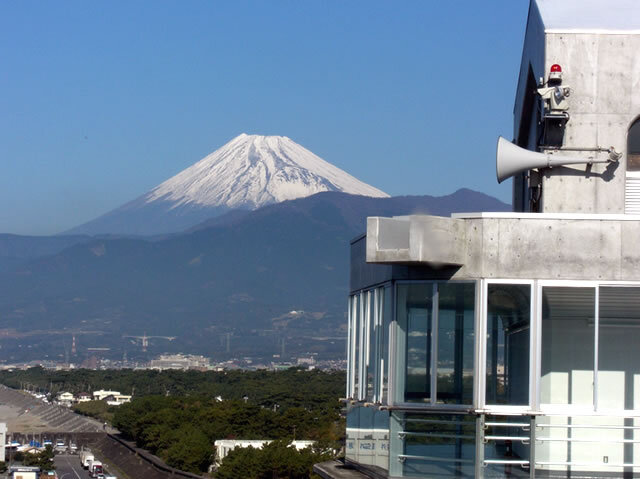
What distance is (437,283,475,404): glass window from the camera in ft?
41.9

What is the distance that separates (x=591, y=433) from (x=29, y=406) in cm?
15188

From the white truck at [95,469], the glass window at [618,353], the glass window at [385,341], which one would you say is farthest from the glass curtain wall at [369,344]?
the white truck at [95,469]

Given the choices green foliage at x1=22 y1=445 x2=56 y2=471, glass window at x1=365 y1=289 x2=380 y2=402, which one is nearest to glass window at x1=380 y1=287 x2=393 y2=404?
glass window at x1=365 y1=289 x2=380 y2=402

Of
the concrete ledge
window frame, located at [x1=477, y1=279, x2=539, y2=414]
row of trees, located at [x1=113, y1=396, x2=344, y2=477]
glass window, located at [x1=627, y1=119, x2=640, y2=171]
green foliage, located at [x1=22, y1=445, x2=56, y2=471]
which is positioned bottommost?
green foliage, located at [x1=22, y1=445, x2=56, y2=471]

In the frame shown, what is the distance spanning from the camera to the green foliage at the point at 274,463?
54938mm

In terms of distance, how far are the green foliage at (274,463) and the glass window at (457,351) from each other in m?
40.9

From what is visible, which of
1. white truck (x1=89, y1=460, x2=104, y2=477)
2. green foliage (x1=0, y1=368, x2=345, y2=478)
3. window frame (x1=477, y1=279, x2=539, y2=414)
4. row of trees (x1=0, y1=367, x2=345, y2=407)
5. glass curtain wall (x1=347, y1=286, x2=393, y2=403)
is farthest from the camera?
row of trees (x1=0, y1=367, x2=345, y2=407)

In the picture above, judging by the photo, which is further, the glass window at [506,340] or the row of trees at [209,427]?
the row of trees at [209,427]

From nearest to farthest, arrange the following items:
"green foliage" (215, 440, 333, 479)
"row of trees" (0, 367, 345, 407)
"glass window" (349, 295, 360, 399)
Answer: "glass window" (349, 295, 360, 399) < "green foliage" (215, 440, 333, 479) < "row of trees" (0, 367, 345, 407)

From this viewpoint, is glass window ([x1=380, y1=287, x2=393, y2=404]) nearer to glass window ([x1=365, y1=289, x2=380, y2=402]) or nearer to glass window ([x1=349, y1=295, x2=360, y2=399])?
glass window ([x1=365, y1=289, x2=380, y2=402])

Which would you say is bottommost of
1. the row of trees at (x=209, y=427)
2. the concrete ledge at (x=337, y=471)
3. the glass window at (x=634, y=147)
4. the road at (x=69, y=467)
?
the road at (x=69, y=467)

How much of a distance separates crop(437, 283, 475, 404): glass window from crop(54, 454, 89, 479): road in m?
73.2

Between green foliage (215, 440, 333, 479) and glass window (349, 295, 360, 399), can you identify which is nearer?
glass window (349, 295, 360, 399)

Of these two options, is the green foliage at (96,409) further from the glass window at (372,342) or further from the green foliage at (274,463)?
the glass window at (372,342)
